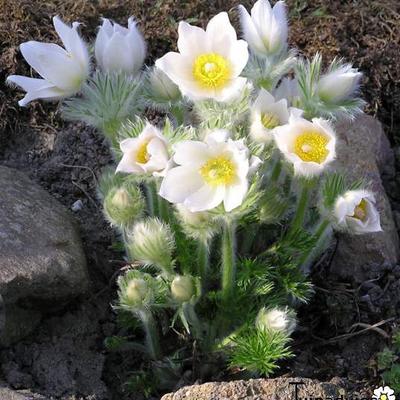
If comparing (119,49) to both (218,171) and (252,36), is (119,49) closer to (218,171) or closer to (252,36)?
(252,36)

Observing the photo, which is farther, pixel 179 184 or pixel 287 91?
pixel 287 91

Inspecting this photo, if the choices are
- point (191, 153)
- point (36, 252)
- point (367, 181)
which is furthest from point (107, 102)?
point (367, 181)

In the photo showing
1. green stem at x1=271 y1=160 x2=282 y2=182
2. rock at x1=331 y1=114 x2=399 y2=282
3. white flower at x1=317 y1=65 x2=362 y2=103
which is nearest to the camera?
white flower at x1=317 y1=65 x2=362 y2=103

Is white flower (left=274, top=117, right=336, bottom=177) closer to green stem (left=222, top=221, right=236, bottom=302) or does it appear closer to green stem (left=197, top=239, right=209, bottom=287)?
green stem (left=222, top=221, right=236, bottom=302)

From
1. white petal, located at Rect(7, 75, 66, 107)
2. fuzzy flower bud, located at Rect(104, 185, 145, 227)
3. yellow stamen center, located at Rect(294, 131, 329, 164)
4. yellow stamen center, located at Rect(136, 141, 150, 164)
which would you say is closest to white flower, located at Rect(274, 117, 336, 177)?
yellow stamen center, located at Rect(294, 131, 329, 164)

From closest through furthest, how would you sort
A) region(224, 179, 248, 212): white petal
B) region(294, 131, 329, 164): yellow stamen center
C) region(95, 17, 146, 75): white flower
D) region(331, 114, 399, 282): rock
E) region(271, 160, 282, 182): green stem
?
region(224, 179, 248, 212): white petal, region(294, 131, 329, 164): yellow stamen center, region(95, 17, 146, 75): white flower, region(271, 160, 282, 182): green stem, region(331, 114, 399, 282): rock
